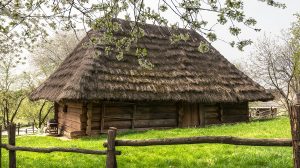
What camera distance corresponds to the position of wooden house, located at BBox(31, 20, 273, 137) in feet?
54.4

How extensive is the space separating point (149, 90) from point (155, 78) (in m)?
1.34

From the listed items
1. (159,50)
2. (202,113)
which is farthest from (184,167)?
(159,50)

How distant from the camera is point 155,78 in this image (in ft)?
60.7

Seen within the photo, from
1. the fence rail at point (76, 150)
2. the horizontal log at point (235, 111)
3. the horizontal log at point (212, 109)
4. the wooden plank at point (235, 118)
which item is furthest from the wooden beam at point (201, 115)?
the fence rail at point (76, 150)

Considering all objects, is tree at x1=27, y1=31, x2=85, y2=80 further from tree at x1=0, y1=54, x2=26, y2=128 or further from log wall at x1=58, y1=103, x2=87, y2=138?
log wall at x1=58, y1=103, x2=87, y2=138

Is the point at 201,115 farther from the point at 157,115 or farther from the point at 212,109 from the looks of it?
the point at 157,115

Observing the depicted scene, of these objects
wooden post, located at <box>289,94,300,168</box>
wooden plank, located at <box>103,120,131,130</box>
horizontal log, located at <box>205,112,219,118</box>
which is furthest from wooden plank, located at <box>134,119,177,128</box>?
wooden post, located at <box>289,94,300,168</box>

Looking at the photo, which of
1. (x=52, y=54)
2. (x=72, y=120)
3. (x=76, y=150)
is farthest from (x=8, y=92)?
(x=76, y=150)

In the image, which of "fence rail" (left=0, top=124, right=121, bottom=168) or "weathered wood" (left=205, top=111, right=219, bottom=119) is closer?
"fence rail" (left=0, top=124, right=121, bottom=168)

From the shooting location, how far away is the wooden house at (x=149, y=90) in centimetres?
1659

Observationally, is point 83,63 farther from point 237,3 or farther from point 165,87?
point 237,3

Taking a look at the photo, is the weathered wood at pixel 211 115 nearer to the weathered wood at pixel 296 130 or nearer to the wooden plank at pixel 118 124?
the wooden plank at pixel 118 124

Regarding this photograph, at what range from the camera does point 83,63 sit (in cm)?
1738

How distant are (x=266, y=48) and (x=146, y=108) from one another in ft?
93.5
